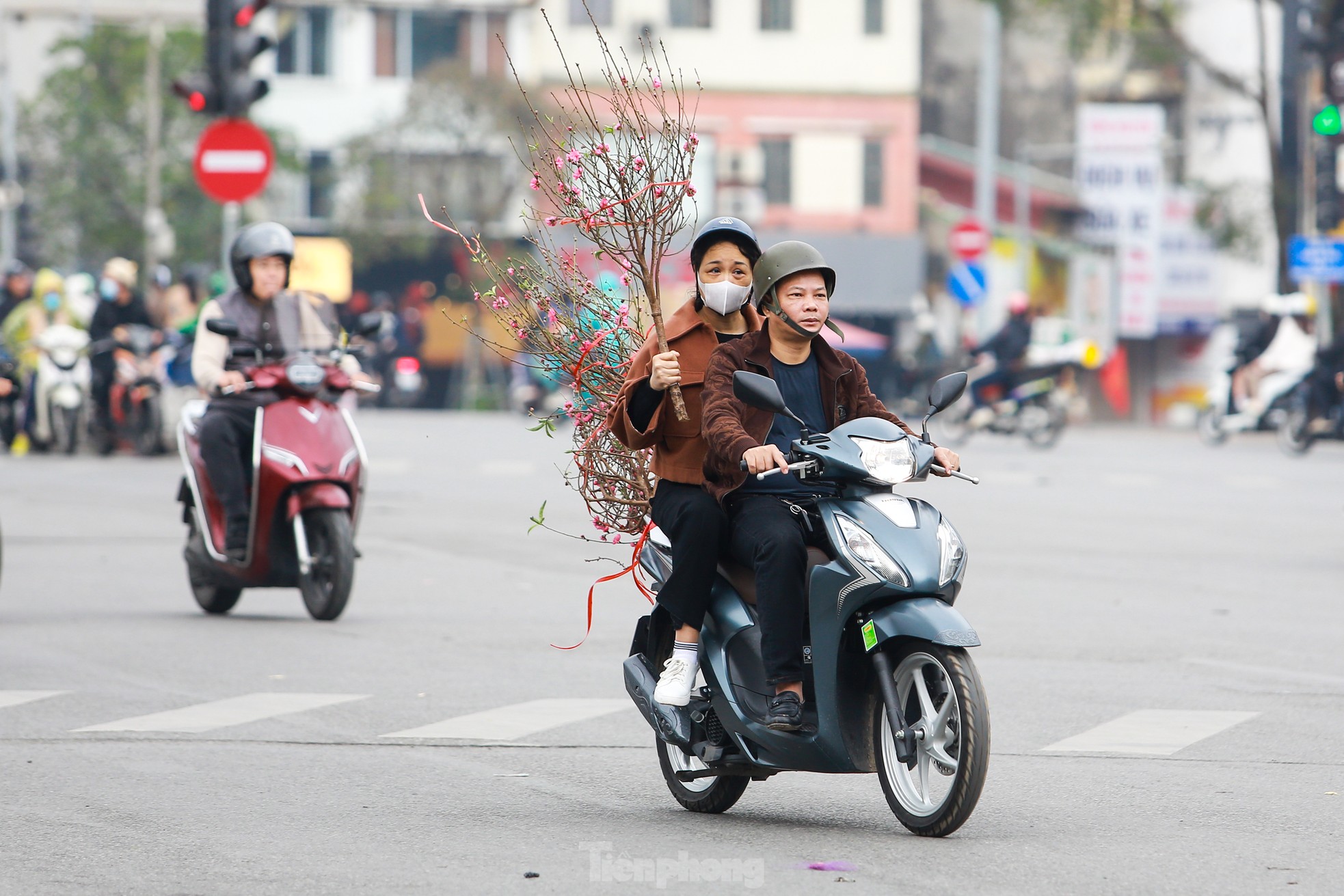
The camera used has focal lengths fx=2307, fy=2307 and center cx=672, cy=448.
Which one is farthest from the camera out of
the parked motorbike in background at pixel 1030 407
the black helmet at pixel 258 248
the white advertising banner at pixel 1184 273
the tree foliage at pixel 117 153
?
the white advertising banner at pixel 1184 273

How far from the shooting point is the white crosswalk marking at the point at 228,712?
26.1 feet

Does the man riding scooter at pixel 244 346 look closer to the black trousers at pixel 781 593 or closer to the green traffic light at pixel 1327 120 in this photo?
the black trousers at pixel 781 593

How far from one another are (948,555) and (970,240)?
117 ft

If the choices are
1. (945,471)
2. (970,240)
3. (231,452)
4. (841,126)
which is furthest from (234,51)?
(841,126)

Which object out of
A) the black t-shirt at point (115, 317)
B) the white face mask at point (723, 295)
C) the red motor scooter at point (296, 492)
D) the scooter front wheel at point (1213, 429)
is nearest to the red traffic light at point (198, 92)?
the red motor scooter at point (296, 492)

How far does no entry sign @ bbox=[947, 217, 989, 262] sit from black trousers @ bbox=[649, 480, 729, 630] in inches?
1379

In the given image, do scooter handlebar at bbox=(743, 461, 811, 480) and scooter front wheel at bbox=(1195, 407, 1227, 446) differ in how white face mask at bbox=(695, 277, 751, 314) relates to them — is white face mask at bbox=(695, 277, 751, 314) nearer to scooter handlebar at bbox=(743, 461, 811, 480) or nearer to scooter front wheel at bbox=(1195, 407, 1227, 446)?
scooter handlebar at bbox=(743, 461, 811, 480)

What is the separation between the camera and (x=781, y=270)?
6094 millimetres

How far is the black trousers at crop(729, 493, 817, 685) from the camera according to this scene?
598 cm

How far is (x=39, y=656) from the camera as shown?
386 inches

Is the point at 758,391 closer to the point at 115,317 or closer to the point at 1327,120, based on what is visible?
the point at 115,317

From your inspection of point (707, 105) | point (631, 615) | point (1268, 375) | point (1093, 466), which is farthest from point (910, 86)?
point (631, 615)

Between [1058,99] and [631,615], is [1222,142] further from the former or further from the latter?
[631,615]

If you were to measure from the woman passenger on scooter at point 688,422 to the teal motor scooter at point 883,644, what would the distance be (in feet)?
0.64
